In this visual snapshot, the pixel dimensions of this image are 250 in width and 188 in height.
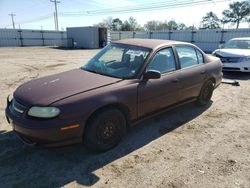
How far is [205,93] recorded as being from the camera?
5332mm

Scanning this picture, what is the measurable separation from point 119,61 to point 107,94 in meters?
1.11

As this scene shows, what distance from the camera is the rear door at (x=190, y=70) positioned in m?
4.41

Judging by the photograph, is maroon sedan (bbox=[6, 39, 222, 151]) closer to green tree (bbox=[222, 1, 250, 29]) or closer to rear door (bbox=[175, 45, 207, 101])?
rear door (bbox=[175, 45, 207, 101])

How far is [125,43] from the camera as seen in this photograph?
170 inches

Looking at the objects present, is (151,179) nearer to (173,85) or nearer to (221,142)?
(221,142)

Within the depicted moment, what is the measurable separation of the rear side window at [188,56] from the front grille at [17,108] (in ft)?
9.86

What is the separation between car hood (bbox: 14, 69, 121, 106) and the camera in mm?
2952

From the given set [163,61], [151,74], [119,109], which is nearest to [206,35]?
[163,61]

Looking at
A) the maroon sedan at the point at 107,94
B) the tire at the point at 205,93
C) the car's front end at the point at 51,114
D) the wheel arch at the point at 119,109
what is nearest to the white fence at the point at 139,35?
the tire at the point at 205,93

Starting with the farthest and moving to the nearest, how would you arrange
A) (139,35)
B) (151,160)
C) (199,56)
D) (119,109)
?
(139,35) < (199,56) < (119,109) < (151,160)

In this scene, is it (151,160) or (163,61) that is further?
(163,61)

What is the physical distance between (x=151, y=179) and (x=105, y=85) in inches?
56.8

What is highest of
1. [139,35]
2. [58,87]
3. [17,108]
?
[139,35]

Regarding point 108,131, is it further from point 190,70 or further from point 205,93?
point 205,93
